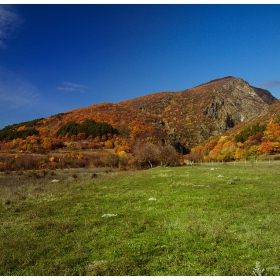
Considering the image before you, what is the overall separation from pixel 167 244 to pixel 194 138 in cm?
18109

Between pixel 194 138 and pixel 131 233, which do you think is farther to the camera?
pixel 194 138

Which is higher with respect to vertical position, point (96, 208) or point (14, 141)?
point (14, 141)

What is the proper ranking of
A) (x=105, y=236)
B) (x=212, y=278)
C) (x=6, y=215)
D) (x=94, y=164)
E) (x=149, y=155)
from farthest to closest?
1. (x=94, y=164)
2. (x=149, y=155)
3. (x=6, y=215)
4. (x=105, y=236)
5. (x=212, y=278)

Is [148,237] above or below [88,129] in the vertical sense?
below

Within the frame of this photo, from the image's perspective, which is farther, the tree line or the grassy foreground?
the tree line

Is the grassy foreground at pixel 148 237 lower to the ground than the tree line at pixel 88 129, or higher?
lower

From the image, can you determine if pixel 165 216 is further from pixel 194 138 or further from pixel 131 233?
pixel 194 138

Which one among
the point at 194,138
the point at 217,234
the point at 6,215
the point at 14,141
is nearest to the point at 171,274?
the point at 217,234

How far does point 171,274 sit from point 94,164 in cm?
7991

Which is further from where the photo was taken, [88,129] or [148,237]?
[88,129]

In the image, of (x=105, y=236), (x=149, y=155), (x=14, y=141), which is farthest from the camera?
(x=14, y=141)

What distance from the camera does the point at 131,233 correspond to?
39.8 feet

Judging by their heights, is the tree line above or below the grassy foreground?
above

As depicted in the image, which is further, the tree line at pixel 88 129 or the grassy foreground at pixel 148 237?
the tree line at pixel 88 129
